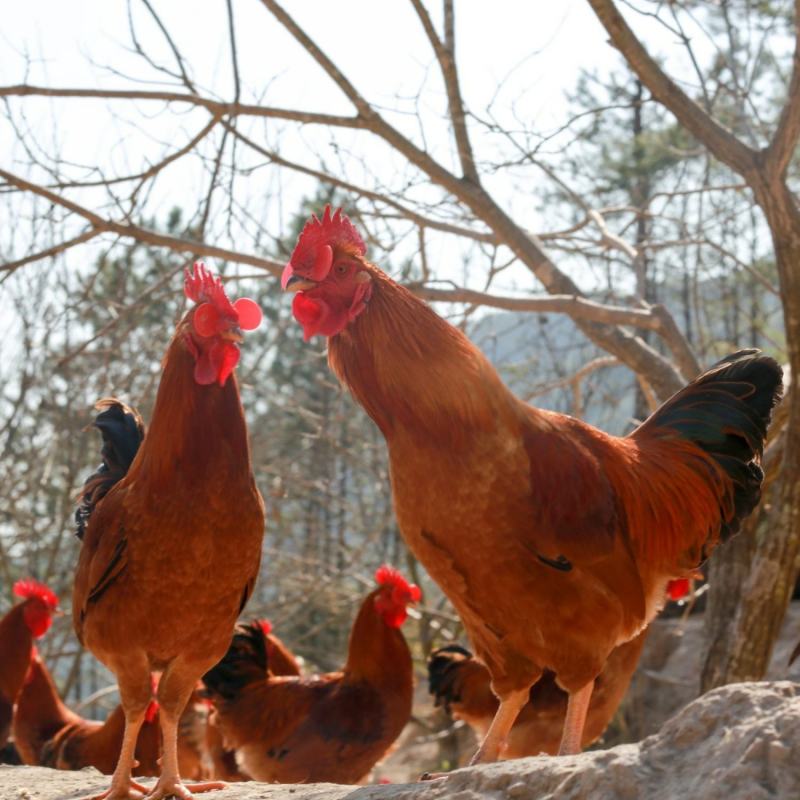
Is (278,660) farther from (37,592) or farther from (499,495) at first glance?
(499,495)

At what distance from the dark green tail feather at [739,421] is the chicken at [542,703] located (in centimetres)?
148

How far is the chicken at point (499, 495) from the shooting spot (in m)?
3.56

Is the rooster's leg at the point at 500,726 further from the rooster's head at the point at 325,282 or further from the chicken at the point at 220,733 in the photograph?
the chicken at the point at 220,733

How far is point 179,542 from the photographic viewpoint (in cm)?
389

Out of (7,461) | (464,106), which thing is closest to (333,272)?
(464,106)

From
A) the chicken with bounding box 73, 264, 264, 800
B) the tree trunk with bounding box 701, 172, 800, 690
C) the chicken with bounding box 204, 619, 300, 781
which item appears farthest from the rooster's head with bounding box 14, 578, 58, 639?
the tree trunk with bounding box 701, 172, 800, 690

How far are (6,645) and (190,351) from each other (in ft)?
13.3

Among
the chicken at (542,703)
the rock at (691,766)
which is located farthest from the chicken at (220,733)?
the rock at (691,766)

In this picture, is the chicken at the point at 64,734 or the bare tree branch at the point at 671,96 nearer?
the bare tree branch at the point at 671,96

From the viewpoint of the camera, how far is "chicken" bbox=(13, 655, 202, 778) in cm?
629

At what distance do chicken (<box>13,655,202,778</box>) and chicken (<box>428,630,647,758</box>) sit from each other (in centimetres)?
192

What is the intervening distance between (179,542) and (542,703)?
2880 millimetres


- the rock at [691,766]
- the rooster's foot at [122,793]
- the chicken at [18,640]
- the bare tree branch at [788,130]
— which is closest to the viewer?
the rock at [691,766]

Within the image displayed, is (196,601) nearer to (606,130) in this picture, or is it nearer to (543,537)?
(543,537)
